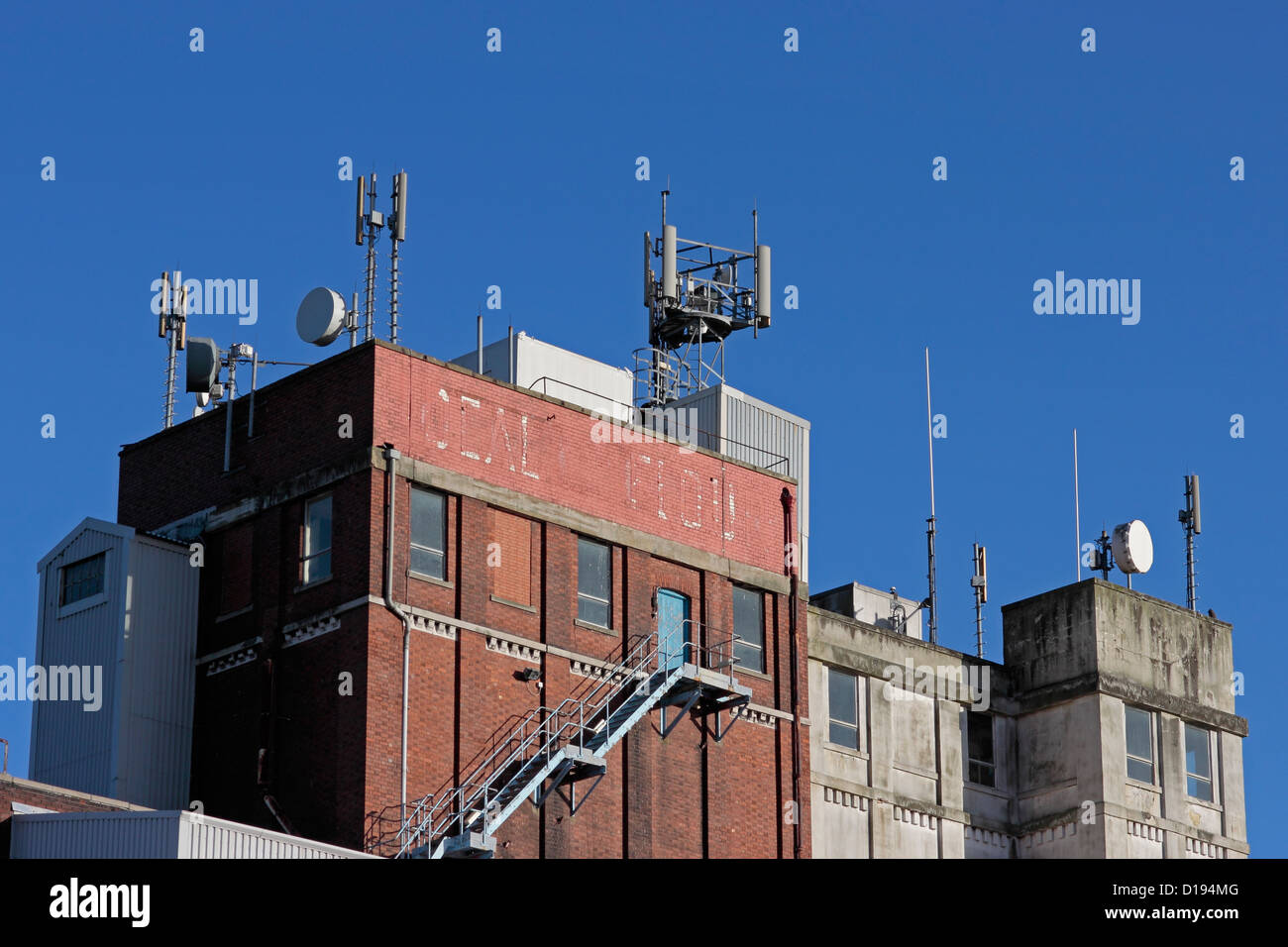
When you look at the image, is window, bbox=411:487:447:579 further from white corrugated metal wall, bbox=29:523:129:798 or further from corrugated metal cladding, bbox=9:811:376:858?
corrugated metal cladding, bbox=9:811:376:858

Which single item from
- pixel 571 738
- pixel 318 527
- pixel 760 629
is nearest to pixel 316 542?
pixel 318 527

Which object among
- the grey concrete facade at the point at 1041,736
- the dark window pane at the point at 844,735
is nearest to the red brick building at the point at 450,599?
the dark window pane at the point at 844,735

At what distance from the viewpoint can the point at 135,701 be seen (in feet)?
199

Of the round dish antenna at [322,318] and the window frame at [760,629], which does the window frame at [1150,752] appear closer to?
the window frame at [760,629]

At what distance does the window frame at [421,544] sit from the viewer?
2318 inches

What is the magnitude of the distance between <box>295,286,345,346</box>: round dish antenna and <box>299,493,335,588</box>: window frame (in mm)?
4097

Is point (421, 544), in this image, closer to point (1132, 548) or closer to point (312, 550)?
point (312, 550)

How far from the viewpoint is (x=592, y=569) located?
62.4 m

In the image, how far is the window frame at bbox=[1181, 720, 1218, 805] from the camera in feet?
234

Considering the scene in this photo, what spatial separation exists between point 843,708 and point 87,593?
18119 millimetres

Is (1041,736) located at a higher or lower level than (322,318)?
lower

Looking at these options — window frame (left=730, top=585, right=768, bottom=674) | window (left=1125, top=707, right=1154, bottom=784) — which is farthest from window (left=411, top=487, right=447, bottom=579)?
window (left=1125, top=707, right=1154, bottom=784)
